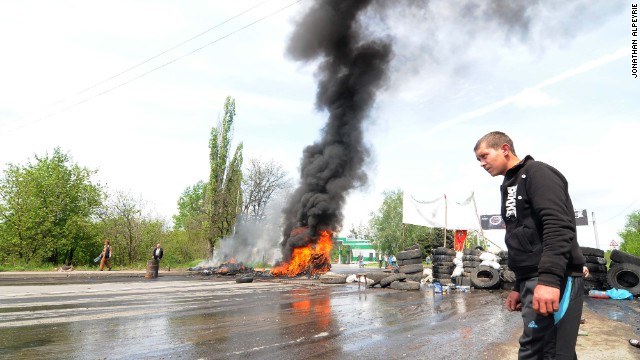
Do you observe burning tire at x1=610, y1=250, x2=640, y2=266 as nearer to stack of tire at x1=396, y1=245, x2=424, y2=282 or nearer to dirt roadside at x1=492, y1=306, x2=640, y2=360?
stack of tire at x1=396, y1=245, x2=424, y2=282

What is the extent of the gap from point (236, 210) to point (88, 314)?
3452cm

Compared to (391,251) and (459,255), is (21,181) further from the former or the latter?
(391,251)

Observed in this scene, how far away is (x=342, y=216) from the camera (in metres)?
28.9

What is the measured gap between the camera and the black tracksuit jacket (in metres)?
2.12

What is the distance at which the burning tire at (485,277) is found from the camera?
1465cm

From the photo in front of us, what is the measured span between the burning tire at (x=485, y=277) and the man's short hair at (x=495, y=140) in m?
13.6

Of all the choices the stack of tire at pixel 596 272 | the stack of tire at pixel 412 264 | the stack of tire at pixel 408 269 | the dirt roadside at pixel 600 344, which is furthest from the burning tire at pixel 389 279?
the dirt roadside at pixel 600 344

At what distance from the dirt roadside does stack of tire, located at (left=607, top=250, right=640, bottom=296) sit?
7.36 meters

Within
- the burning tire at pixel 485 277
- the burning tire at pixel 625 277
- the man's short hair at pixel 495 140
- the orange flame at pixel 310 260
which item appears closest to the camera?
the man's short hair at pixel 495 140

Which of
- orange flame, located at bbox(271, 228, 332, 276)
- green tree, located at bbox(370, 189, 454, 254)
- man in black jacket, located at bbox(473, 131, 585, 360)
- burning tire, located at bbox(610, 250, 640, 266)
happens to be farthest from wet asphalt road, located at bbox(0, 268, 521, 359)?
green tree, located at bbox(370, 189, 454, 254)

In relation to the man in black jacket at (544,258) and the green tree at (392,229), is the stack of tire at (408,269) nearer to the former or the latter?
the man in black jacket at (544,258)

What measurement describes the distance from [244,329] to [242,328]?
0.34ft

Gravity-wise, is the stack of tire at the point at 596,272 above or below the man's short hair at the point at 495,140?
below

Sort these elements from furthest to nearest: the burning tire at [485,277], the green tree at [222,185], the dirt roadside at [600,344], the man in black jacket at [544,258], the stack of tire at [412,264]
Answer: the green tree at [222,185], the stack of tire at [412,264], the burning tire at [485,277], the dirt roadside at [600,344], the man in black jacket at [544,258]
